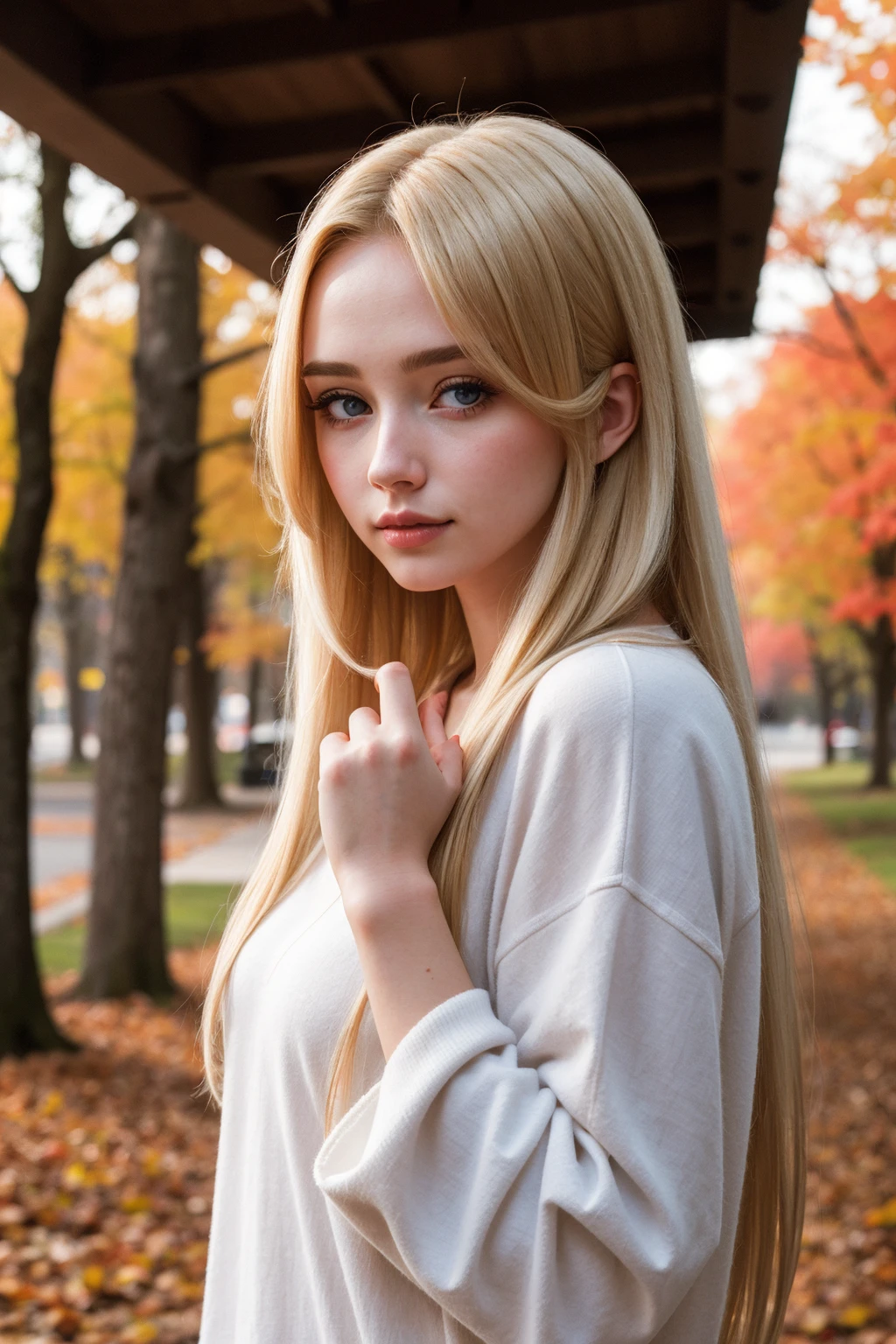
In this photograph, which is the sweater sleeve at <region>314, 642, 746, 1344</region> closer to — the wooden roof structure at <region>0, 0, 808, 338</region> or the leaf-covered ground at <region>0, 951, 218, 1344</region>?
the wooden roof structure at <region>0, 0, 808, 338</region>

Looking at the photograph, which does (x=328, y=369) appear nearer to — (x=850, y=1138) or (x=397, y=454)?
(x=397, y=454)

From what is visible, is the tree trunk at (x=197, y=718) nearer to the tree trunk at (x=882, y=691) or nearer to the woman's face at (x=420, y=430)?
the tree trunk at (x=882, y=691)

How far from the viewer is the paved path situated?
47.1 ft

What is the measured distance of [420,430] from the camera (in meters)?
1.50

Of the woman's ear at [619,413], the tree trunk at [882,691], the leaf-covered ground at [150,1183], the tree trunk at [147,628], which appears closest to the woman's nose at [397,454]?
the woman's ear at [619,413]

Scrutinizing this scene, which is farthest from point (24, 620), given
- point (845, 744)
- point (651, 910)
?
point (845, 744)

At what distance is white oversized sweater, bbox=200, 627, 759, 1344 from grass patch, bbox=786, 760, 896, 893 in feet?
45.1

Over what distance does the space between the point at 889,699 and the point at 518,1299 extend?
25643 mm

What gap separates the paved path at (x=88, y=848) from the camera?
47.1 ft

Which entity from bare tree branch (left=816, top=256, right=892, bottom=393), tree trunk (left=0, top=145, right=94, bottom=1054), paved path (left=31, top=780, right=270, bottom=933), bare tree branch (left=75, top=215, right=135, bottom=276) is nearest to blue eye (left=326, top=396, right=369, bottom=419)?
tree trunk (left=0, top=145, right=94, bottom=1054)

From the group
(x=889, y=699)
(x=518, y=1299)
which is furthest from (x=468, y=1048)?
(x=889, y=699)

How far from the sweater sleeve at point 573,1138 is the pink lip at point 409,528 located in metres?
0.39

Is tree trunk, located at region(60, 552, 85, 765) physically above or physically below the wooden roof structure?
below

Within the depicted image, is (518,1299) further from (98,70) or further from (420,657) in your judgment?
(98,70)
